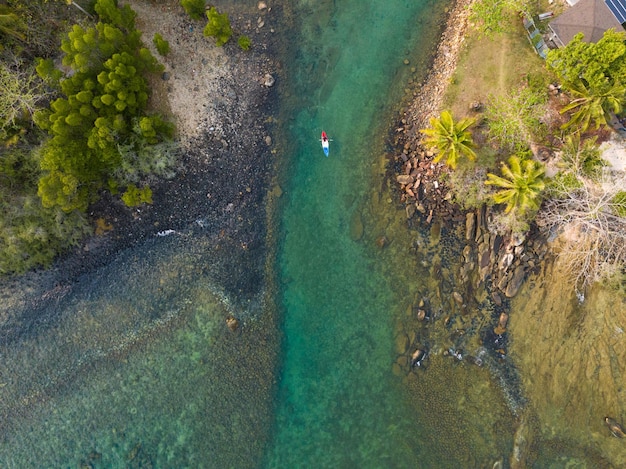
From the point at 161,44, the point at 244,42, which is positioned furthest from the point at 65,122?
the point at 244,42

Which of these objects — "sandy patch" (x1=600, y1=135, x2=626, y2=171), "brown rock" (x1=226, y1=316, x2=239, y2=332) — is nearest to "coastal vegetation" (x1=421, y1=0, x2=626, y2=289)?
"sandy patch" (x1=600, y1=135, x2=626, y2=171)

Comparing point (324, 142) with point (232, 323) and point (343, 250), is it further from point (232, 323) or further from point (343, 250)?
point (232, 323)

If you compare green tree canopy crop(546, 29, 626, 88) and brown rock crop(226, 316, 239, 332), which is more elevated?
green tree canopy crop(546, 29, 626, 88)

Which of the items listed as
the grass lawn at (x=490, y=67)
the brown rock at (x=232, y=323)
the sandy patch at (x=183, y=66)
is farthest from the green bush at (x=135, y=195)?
the grass lawn at (x=490, y=67)

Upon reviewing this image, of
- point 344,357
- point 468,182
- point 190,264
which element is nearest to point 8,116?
point 190,264

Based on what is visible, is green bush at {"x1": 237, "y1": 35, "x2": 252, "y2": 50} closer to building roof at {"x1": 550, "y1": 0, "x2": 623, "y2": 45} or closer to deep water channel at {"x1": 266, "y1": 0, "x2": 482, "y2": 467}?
deep water channel at {"x1": 266, "y1": 0, "x2": 482, "y2": 467}

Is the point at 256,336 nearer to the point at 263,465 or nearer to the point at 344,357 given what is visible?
the point at 344,357
